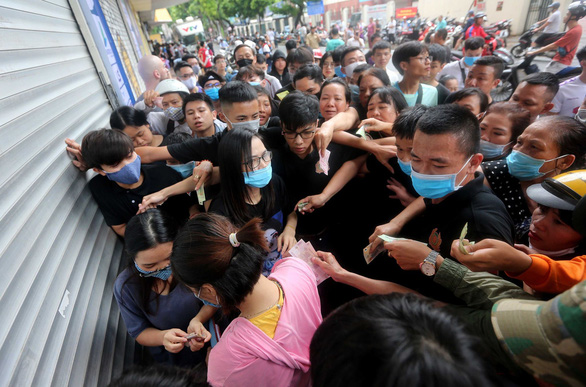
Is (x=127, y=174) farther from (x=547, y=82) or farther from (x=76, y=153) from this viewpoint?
(x=547, y=82)

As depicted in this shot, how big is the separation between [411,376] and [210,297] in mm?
1063

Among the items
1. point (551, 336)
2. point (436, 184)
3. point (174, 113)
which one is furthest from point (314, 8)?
point (551, 336)

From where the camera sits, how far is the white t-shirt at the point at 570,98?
11.0ft

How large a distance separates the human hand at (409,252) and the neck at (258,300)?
0.68 m

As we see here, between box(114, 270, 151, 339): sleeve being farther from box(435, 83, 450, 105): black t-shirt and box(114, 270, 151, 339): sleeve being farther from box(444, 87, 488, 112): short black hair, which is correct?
box(435, 83, 450, 105): black t-shirt

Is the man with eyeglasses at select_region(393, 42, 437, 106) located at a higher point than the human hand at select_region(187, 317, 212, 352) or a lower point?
higher

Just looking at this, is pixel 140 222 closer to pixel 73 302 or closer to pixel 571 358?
pixel 73 302

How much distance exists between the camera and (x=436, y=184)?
1.66m

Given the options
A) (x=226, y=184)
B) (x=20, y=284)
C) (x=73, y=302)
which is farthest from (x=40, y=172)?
(x=226, y=184)

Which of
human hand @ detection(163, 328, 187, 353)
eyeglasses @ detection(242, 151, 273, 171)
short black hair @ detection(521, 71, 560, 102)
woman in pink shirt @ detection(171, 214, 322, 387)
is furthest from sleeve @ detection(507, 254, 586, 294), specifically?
short black hair @ detection(521, 71, 560, 102)

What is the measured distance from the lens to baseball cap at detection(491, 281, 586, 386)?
641 millimetres

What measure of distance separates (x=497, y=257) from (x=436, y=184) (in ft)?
1.91

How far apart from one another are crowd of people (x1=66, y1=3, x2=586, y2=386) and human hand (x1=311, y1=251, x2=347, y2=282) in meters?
0.01

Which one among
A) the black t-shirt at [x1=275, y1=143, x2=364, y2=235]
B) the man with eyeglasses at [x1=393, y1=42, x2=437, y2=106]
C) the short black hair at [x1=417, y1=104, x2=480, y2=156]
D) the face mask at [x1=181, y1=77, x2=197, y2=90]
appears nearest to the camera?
the short black hair at [x1=417, y1=104, x2=480, y2=156]
